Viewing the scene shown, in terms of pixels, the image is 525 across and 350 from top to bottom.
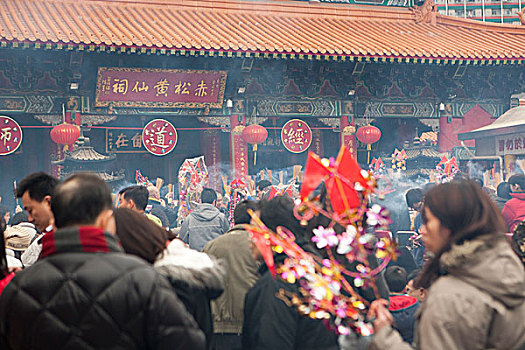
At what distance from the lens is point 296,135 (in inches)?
464

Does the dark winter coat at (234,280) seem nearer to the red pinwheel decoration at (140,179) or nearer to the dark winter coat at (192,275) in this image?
the dark winter coat at (192,275)

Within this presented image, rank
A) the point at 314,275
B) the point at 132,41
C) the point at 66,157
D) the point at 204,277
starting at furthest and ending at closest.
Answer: the point at 66,157
the point at 132,41
the point at 204,277
the point at 314,275

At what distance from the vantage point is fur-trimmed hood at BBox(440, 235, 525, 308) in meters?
1.99

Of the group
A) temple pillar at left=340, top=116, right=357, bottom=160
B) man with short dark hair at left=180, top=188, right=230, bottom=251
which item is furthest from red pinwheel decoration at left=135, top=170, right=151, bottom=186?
man with short dark hair at left=180, top=188, right=230, bottom=251

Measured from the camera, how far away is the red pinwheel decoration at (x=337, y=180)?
2316 mm

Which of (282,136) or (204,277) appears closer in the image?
(204,277)

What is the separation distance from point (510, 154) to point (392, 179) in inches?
91.6

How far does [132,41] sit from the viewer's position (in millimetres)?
9484

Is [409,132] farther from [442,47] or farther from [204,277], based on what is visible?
[204,277]

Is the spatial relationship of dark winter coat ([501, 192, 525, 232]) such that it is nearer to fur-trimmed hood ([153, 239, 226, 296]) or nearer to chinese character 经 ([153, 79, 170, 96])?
fur-trimmed hood ([153, 239, 226, 296])

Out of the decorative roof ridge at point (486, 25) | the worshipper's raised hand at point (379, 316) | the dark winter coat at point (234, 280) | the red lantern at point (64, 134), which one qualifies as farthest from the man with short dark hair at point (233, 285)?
the decorative roof ridge at point (486, 25)

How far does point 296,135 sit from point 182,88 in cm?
A: 246

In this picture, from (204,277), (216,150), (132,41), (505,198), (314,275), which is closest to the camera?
(314,275)

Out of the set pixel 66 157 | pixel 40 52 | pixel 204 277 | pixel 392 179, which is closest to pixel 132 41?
pixel 40 52
